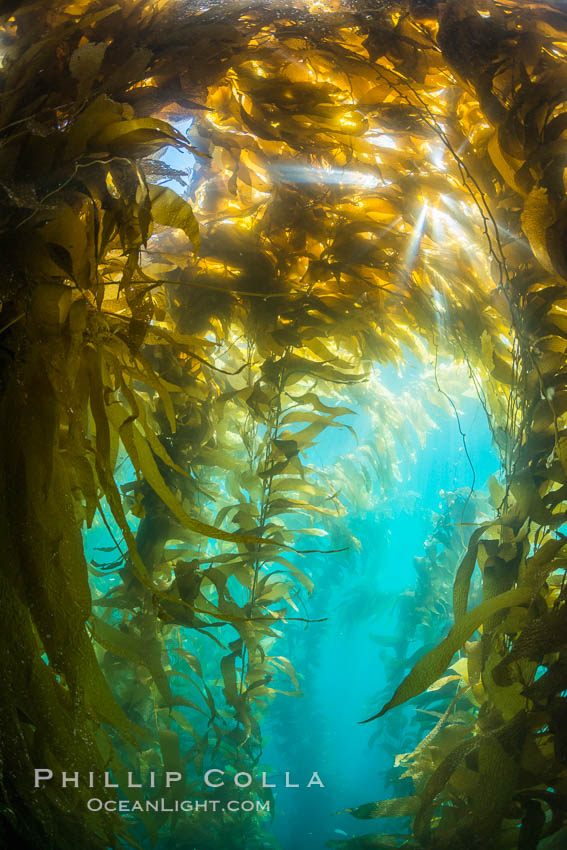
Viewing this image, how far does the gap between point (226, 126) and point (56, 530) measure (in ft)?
2.72

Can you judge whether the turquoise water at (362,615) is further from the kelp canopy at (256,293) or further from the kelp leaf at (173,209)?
the kelp leaf at (173,209)

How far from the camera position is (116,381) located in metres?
0.58

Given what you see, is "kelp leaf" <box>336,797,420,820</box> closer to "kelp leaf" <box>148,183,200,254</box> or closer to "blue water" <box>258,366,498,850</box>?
"kelp leaf" <box>148,183,200,254</box>

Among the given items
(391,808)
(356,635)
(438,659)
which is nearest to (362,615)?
(356,635)

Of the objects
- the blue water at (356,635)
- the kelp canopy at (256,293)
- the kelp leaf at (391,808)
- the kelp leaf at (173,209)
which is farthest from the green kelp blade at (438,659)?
the blue water at (356,635)

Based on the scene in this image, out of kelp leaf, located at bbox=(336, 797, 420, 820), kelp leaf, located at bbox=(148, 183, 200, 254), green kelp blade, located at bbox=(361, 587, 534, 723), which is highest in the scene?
kelp leaf, located at bbox=(148, 183, 200, 254)

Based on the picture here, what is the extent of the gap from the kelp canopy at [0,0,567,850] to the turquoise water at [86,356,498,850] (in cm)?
89

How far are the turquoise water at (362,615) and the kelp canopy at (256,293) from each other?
0.89 m

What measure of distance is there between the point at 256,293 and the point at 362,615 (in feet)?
9.50

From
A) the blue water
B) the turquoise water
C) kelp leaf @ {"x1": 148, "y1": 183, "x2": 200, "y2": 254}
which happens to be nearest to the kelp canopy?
kelp leaf @ {"x1": 148, "y1": 183, "x2": 200, "y2": 254}

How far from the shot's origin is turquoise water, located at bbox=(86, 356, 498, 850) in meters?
2.36

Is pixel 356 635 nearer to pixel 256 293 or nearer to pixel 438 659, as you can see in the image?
pixel 438 659

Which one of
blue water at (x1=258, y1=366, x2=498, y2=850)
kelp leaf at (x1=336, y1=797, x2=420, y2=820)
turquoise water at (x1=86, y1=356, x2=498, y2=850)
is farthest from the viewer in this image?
blue water at (x1=258, y1=366, x2=498, y2=850)

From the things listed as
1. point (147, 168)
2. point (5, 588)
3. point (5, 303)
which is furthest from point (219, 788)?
point (147, 168)
